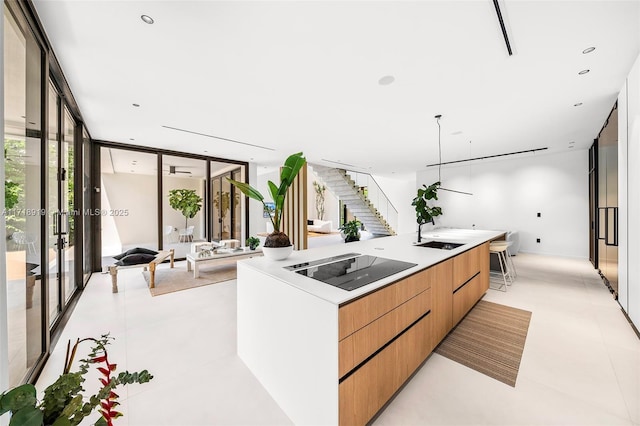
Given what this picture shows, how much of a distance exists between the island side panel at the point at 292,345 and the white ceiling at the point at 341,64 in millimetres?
1954

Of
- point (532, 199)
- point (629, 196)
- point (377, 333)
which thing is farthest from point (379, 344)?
point (532, 199)

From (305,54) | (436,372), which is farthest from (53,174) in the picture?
(436,372)

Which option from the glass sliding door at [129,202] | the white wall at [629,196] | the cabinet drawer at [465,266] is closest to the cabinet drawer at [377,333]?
the cabinet drawer at [465,266]

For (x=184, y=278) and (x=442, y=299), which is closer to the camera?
(x=442, y=299)

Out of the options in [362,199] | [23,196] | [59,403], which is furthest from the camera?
[362,199]

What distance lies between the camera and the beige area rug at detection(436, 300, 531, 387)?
2.09 meters

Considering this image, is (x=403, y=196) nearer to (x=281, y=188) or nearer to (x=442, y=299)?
(x=442, y=299)

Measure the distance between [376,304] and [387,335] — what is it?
10.3 inches

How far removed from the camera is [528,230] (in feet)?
23.0

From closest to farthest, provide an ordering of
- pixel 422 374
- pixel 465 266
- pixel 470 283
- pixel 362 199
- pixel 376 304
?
1. pixel 376 304
2. pixel 422 374
3. pixel 465 266
4. pixel 470 283
5. pixel 362 199

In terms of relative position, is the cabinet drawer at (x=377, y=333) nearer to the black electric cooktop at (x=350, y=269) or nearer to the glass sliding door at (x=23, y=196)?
the black electric cooktop at (x=350, y=269)

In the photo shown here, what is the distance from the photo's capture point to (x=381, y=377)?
159cm

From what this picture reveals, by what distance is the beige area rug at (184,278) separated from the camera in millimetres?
4096

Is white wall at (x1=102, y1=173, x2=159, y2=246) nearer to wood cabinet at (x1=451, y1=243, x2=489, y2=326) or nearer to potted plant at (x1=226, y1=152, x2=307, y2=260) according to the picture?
potted plant at (x1=226, y1=152, x2=307, y2=260)
